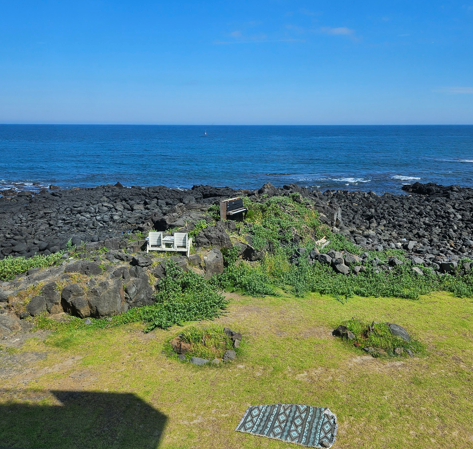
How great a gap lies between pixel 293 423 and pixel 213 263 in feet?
22.9

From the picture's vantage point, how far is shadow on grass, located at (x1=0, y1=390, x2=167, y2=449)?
6.39 m

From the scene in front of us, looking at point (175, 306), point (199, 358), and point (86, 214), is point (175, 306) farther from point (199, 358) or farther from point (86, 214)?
point (86, 214)

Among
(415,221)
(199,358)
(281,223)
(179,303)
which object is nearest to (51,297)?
(179,303)

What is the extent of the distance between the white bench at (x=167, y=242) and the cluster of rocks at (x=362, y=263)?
167 inches

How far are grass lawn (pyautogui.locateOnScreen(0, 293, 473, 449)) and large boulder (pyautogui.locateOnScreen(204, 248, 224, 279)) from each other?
2687 mm

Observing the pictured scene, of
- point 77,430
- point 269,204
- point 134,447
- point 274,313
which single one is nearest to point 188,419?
point 134,447

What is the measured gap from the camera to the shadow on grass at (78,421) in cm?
639

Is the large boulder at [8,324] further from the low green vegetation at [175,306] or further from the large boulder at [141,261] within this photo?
the large boulder at [141,261]

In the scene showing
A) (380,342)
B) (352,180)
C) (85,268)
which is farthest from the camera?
(352,180)

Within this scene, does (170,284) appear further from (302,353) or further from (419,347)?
(419,347)

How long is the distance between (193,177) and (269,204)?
34.2m

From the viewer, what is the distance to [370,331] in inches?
388

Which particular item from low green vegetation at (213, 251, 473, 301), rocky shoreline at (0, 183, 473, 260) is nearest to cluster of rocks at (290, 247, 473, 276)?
low green vegetation at (213, 251, 473, 301)

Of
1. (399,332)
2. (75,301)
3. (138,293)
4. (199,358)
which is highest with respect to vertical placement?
(75,301)
